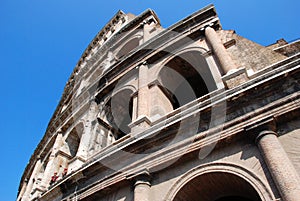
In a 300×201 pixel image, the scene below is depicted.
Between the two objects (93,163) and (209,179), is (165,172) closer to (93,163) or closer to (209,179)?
(209,179)

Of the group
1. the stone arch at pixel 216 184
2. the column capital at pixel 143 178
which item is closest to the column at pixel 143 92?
the column capital at pixel 143 178

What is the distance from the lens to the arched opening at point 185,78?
34.7 ft

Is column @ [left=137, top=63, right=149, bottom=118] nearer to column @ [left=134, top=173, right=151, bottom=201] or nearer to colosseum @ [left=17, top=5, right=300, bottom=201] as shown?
colosseum @ [left=17, top=5, right=300, bottom=201]

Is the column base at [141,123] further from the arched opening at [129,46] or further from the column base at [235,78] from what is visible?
the arched opening at [129,46]

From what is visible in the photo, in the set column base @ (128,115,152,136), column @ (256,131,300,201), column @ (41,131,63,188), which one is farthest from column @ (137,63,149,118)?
column @ (41,131,63,188)

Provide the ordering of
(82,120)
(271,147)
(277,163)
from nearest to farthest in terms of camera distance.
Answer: (277,163) → (271,147) → (82,120)

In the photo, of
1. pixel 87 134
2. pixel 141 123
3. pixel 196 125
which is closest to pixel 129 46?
pixel 87 134

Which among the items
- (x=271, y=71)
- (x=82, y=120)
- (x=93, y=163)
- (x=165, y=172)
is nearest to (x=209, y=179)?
(x=165, y=172)

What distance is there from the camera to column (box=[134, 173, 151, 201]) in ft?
19.8

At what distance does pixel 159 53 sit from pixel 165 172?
6.14m

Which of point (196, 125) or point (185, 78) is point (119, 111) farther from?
point (196, 125)

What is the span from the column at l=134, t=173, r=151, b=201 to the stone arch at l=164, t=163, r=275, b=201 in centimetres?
56

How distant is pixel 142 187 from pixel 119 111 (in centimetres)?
655

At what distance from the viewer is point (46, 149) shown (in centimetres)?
1673
